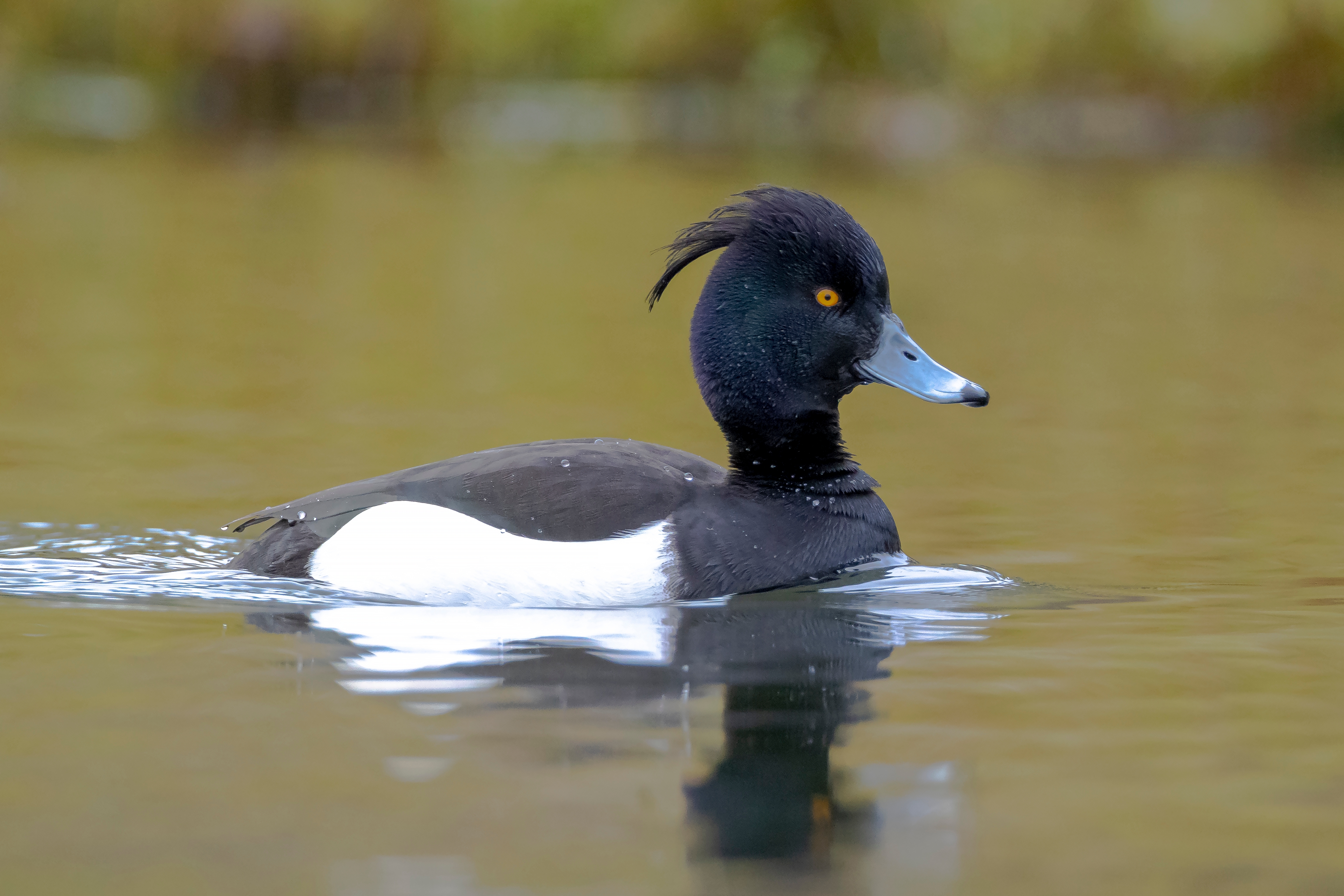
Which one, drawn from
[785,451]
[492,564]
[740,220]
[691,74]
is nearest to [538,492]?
[492,564]

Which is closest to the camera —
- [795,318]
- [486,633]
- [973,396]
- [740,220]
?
[486,633]

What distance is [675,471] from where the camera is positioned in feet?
16.4

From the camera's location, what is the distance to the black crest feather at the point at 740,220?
5.02m

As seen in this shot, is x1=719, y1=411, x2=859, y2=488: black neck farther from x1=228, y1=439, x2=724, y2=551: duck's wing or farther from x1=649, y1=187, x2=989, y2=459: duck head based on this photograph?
x1=228, y1=439, x2=724, y2=551: duck's wing

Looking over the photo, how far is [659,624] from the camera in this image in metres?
4.52

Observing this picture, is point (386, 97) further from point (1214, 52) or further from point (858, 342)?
point (858, 342)

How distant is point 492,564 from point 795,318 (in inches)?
46.4

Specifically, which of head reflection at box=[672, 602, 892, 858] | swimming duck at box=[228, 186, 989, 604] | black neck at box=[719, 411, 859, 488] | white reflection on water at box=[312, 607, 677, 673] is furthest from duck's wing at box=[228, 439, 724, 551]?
head reflection at box=[672, 602, 892, 858]

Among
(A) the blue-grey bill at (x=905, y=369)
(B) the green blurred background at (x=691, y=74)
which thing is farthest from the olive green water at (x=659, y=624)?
(B) the green blurred background at (x=691, y=74)

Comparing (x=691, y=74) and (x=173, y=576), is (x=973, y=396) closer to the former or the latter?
(x=173, y=576)

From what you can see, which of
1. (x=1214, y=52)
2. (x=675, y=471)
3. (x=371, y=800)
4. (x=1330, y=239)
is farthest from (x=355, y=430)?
(x=1214, y=52)

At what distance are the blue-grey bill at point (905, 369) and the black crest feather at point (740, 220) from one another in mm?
381

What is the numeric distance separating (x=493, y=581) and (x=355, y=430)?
9.86 feet

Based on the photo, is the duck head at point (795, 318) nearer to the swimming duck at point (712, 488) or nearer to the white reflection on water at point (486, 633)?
the swimming duck at point (712, 488)
